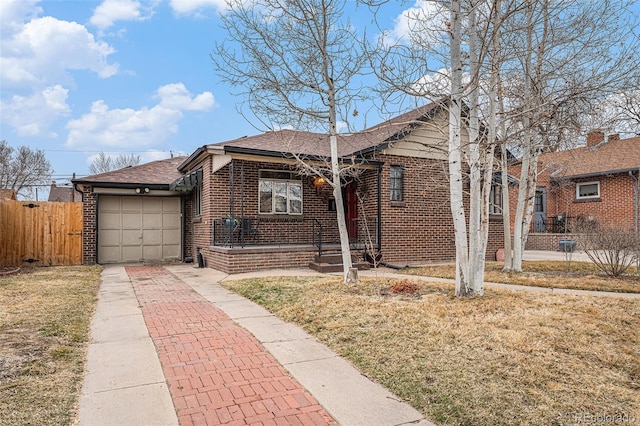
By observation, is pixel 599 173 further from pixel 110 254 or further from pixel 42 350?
pixel 42 350

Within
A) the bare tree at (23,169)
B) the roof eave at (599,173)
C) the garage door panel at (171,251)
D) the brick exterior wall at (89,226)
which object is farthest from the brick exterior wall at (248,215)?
the bare tree at (23,169)

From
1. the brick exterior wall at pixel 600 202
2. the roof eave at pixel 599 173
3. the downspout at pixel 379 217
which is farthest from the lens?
the brick exterior wall at pixel 600 202

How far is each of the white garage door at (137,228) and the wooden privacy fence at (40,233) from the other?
2.59 ft

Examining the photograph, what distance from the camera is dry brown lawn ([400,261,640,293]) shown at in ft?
23.8

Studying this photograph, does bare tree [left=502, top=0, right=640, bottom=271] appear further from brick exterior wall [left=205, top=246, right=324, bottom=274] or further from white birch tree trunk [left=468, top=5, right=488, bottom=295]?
brick exterior wall [left=205, top=246, right=324, bottom=274]

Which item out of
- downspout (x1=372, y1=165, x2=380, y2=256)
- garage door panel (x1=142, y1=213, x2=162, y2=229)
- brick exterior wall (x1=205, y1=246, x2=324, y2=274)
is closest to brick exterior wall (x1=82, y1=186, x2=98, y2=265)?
garage door panel (x1=142, y1=213, x2=162, y2=229)

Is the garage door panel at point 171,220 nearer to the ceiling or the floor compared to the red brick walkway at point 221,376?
nearer to the ceiling

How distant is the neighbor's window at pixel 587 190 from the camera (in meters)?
19.6

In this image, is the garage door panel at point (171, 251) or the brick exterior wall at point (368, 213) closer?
the brick exterior wall at point (368, 213)

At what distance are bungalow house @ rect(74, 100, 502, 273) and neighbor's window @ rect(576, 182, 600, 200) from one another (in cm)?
931

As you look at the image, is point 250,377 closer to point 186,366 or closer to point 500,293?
point 186,366

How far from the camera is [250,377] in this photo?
3.38 metres

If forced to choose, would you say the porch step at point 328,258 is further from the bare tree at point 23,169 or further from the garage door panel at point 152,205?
the bare tree at point 23,169

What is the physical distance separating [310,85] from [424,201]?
631cm
